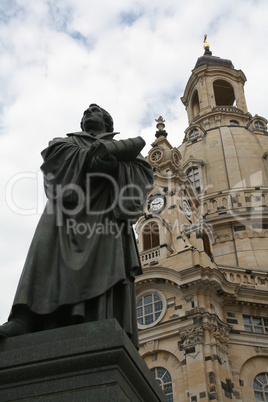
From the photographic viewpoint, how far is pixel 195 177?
147ft

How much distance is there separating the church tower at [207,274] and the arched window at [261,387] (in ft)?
0.15

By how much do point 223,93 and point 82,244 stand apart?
197 feet

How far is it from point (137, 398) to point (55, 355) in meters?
0.75

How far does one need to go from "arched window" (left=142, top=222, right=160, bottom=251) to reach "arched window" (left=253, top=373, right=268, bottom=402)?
9038 millimetres

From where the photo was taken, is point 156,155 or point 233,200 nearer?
point 156,155

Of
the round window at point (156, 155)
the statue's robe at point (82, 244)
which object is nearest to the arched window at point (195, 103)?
the round window at point (156, 155)

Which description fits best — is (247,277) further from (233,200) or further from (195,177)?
(195,177)

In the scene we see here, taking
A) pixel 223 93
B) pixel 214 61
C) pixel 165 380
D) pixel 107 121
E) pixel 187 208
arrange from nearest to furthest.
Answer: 1. pixel 107 121
2. pixel 165 380
3. pixel 187 208
4. pixel 214 61
5. pixel 223 93

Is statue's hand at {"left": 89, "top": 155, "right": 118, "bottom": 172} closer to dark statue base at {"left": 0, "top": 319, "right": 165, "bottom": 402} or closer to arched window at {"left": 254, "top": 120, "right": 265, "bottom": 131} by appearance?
dark statue base at {"left": 0, "top": 319, "right": 165, "bottom": 402}

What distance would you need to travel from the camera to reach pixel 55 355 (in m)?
3.95

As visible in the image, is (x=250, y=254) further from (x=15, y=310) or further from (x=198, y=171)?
(x=15, y=310)

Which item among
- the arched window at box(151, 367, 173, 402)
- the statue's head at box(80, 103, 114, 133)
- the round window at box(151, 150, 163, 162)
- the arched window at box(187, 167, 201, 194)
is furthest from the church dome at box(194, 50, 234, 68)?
the statue's head at box(80, 103, 114, 133)

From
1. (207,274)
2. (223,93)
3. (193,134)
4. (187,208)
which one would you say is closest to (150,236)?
(187,208)

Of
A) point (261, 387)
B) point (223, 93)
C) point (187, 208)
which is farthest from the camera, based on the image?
point (223, 93)
